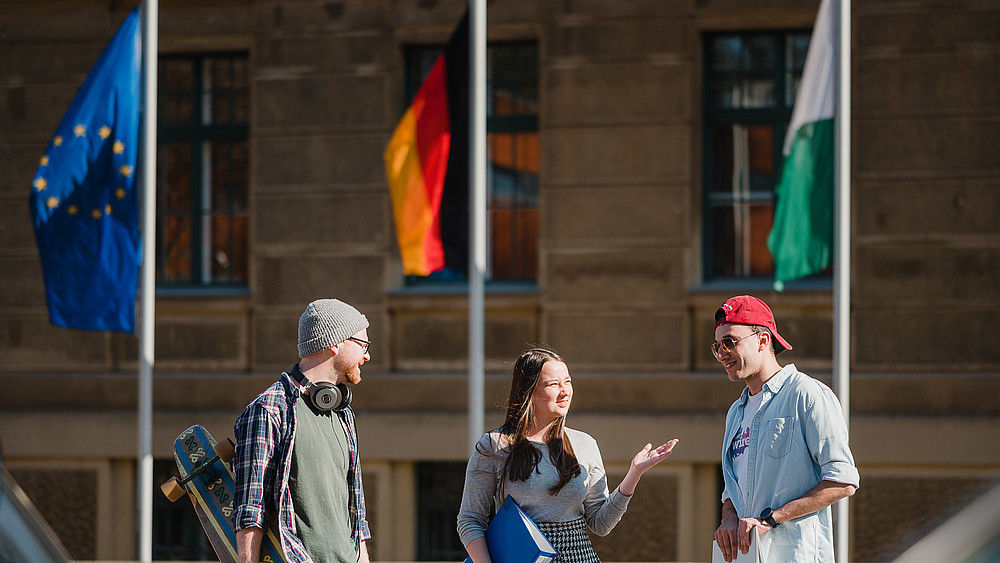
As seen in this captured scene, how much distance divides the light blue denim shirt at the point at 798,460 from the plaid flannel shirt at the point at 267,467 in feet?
4.96

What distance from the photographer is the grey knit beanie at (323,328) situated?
12.3ft

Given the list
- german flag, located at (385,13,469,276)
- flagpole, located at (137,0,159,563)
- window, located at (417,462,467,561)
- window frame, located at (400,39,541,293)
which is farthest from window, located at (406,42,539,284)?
flagpole, located at (137,0,159,563)

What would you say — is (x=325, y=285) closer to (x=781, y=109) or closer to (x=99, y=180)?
(x=99, y=180)

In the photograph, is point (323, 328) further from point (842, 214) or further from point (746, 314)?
point (842, 214)

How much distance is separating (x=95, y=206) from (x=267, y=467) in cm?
470

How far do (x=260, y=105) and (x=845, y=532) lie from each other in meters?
6.36

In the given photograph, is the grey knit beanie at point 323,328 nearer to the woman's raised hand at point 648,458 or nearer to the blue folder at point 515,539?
the blue folder at point 515,539

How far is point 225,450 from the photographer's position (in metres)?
3.74

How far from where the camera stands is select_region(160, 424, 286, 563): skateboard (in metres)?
3.71

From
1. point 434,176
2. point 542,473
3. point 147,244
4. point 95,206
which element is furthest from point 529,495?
point 95,206

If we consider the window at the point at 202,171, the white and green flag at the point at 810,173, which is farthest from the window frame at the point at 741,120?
the window at the point at 202,171

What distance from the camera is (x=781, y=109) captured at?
32.0ft

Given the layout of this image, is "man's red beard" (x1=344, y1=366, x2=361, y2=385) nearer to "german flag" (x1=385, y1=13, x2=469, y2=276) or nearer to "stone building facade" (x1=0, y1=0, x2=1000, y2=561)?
"german flag" (x1=385, y1=13, x2=469, y2=276)

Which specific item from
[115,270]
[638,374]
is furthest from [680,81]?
[115,270]
